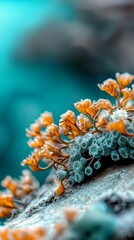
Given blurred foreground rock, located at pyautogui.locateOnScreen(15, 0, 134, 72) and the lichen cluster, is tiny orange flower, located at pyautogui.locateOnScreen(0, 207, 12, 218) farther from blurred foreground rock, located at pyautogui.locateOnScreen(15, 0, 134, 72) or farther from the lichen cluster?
blurred foreground rock, located at pyautogui.locateOnScreen(15, 0, 134, 72)

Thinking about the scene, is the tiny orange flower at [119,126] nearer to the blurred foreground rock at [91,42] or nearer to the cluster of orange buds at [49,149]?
the cluster of orange buds at [49,149]

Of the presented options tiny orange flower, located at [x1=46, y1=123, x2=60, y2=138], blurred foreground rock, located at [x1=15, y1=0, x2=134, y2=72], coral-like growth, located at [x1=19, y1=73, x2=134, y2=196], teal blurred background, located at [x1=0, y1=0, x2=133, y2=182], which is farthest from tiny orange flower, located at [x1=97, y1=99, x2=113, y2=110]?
blurred foreground rock, located at [x1=15, y1=0, x2=134, y2=72]

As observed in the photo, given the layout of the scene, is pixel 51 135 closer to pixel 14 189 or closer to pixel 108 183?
pixel 108 183

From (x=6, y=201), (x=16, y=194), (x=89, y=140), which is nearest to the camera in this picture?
(x=89, y=140)

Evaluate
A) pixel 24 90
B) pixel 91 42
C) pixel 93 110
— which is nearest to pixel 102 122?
pixel 93 110

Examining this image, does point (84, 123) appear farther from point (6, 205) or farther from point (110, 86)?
point (6, 205)
